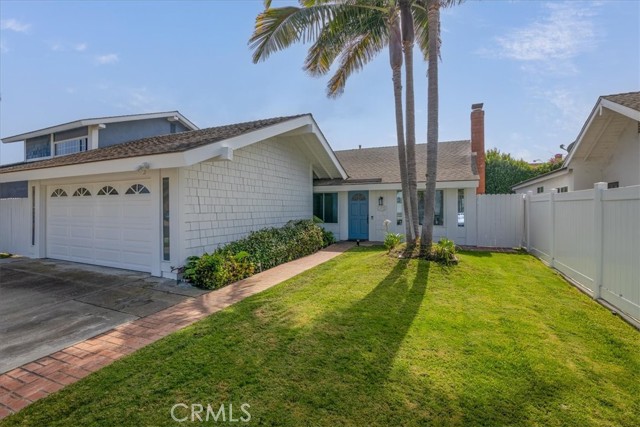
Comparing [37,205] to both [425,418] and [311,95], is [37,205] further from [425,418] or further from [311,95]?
[425,418]

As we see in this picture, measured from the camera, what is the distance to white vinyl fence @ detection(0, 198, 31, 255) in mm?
11078

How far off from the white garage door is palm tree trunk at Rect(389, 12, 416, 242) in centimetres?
735

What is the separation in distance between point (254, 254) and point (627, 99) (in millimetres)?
10723

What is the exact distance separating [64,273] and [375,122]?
46.0 ft

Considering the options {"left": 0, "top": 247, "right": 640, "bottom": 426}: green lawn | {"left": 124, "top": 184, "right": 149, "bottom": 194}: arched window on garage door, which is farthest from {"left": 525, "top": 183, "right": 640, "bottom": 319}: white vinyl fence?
{"left": 124, "top": 184, "right": 149, "bottom": 194}: arched window on garage door

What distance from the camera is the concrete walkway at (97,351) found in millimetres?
3239

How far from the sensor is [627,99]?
7.89m

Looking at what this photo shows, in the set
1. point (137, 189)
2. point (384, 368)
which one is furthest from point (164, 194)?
point (384, 368)

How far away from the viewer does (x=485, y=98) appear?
1712 centimetres

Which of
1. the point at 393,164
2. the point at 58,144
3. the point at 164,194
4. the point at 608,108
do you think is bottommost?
the point at 164,194

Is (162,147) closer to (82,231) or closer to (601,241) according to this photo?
(82,231)

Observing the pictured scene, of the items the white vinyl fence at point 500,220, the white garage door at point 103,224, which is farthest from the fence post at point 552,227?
the white garage door at point 103,224

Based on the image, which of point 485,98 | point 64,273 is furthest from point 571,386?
point 485,98

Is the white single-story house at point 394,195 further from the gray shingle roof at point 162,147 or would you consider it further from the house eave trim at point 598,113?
the gray shingle roof at point 162,147
